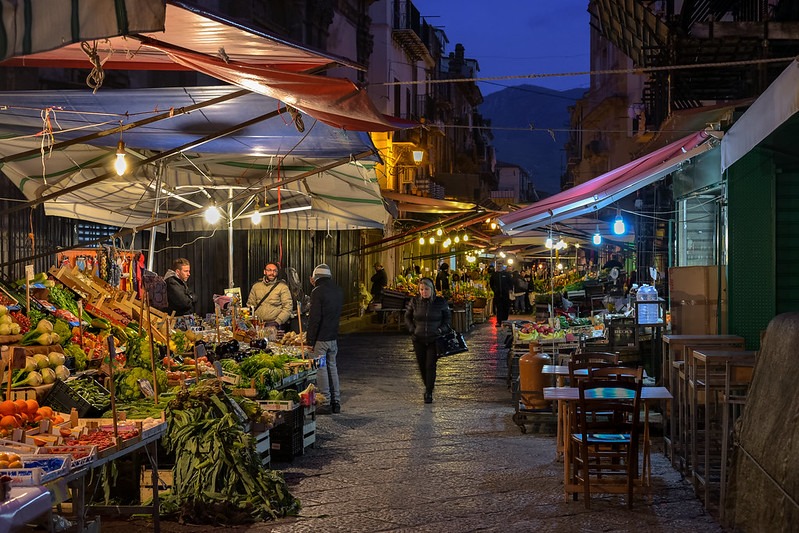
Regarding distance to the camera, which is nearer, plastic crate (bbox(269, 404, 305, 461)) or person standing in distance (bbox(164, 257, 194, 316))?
plastic crate (bbox(269, 404, 305, 461))

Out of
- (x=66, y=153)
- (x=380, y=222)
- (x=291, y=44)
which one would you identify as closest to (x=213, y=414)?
(x=291, y=44)

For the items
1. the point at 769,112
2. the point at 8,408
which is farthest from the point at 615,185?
the point at 8,408

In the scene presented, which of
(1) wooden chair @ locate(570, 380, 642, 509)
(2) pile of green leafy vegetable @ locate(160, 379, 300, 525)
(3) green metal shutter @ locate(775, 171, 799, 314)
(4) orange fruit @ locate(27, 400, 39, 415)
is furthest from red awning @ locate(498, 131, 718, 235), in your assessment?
(4) orange fruit @ locate(27, 400, 39, 415)

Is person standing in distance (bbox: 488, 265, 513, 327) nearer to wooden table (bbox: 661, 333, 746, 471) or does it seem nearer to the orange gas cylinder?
the orange gas cylinder

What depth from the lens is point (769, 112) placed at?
5.91 metres

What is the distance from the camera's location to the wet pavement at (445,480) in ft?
24.7

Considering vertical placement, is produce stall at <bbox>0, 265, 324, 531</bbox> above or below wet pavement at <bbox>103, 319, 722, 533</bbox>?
above

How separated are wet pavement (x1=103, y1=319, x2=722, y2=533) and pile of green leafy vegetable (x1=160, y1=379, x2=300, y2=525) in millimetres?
156

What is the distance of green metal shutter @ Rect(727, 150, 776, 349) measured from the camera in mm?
10500

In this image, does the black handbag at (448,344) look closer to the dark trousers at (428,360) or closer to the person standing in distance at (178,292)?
the dark trousers at (428,360)

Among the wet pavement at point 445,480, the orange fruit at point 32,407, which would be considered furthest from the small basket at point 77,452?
the wet pavement at point 445,480

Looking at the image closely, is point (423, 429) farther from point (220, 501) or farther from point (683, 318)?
point (220, 501)

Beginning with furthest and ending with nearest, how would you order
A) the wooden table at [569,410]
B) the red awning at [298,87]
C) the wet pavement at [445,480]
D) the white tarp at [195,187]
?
the white tarp at [195,187] → the wooden table at [569,410] → the wet pavement at [445,480] → the red awning at [298,87]

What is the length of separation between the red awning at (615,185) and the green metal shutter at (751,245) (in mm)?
783
